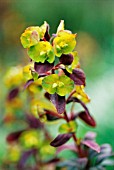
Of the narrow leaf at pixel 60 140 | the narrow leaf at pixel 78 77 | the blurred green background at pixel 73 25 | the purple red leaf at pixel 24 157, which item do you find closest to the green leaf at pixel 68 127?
the narrow leaf at pixel 60 140

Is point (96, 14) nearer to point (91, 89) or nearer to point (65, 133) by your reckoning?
point (91, 89)

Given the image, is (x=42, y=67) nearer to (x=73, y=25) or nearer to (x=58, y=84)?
(x=58, y=84)

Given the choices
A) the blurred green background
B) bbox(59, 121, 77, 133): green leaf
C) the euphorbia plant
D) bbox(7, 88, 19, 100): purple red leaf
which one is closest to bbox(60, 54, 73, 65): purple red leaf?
the euphorbia plant

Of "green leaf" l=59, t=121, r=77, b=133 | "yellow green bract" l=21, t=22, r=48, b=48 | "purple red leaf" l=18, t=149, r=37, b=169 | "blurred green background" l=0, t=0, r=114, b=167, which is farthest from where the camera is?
"blurred green background" l=0, t=0, r=114, b=167

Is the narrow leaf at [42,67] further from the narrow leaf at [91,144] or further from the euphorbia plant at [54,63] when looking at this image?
the narrow leaf at [91,144]

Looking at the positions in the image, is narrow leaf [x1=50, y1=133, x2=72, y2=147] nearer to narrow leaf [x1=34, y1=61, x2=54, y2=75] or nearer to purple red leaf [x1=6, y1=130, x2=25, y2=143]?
narrow leaf [x1=34, y1=61, x2=54, y2=75]
